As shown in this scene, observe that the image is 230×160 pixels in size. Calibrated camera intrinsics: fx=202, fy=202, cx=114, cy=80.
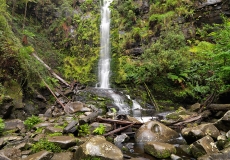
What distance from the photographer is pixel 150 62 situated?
1502 centimetres

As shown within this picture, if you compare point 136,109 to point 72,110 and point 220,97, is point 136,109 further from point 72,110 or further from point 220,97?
point 220,97

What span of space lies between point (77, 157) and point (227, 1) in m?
18.4

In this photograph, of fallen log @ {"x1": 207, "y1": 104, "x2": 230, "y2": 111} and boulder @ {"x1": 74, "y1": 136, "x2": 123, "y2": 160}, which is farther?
fallen log @ {"x1": 207, "y1": 104, "x2": 230, "y2": 111}

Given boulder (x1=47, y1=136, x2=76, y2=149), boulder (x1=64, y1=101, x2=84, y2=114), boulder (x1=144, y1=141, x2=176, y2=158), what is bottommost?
boulder (x1=144, y1=141, x2=176, y2=158)

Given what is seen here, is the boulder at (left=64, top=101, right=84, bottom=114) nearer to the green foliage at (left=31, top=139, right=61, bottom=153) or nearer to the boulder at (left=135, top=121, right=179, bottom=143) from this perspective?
the boulder at (left=135, top=121, right=179, bottom=143)

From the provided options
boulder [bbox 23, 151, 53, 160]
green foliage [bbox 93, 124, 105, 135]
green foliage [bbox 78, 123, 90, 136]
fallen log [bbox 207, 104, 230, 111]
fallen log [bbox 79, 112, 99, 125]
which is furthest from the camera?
fallen log [bbox 207, 104, 230, 111]

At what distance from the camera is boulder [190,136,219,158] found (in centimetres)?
530

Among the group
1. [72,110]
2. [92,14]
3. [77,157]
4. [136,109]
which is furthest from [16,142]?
[92,14]

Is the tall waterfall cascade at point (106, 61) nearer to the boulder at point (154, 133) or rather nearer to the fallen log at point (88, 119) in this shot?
the fallen log at point (88, 119)

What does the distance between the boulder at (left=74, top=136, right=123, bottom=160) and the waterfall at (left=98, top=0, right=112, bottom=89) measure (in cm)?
1273

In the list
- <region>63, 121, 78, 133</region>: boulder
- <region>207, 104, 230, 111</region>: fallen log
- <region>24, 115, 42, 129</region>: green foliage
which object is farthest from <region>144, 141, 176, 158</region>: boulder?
<region>24, 115, 42, 129</region>: green foliage

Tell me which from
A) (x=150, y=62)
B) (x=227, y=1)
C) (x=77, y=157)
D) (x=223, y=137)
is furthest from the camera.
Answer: (x=227, y=1)

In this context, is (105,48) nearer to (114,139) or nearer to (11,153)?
(114,139)

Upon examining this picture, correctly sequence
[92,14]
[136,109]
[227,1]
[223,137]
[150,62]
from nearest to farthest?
[223,137] < [136,109] < [150,62] < [227,1] < [92,14]
